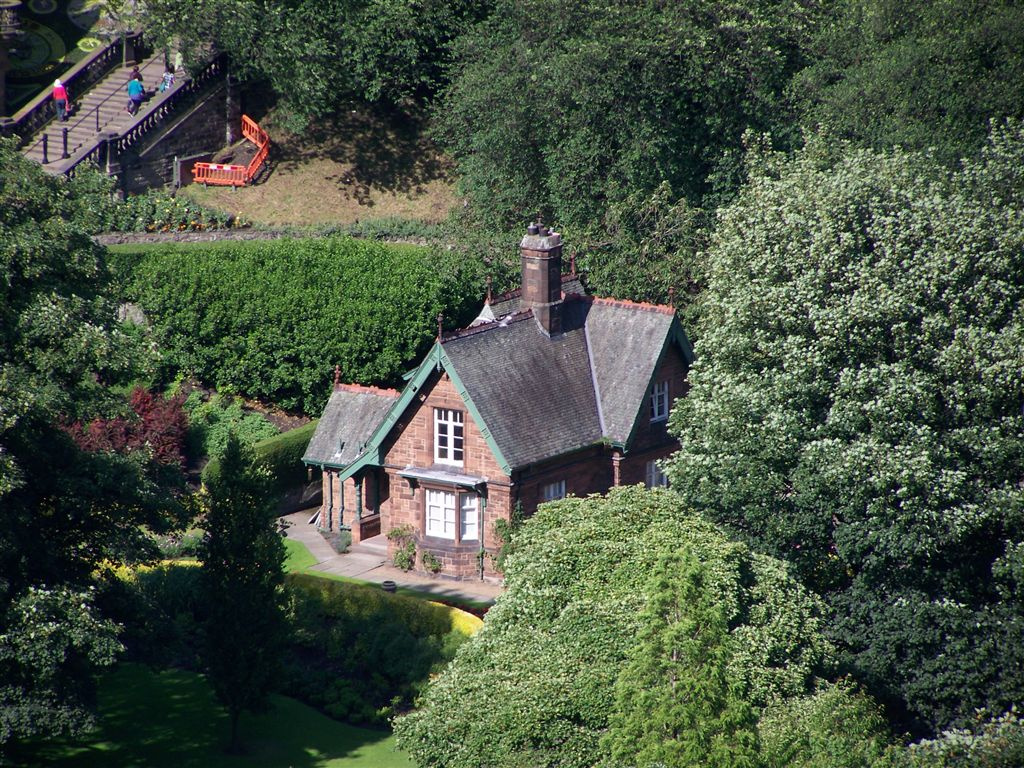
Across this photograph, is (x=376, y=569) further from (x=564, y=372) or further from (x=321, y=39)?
(x=321, y=39)

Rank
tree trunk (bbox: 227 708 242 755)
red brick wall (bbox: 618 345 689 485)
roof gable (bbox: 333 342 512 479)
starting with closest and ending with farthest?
tree trunk (bbox: 227 708 242 755), roof gable (bbox: 333 342 512 479), red brick wall (bbox: 618 345 689 485)

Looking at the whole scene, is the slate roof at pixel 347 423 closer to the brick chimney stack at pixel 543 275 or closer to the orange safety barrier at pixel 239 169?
the brick chimney stack at pixel 543 275

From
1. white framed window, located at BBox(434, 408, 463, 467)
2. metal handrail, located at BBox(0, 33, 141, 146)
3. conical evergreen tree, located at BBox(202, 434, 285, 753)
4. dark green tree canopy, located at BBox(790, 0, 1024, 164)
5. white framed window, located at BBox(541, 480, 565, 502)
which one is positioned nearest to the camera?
conical evergreen tree, located at BBox(202, 434, 285, 753)

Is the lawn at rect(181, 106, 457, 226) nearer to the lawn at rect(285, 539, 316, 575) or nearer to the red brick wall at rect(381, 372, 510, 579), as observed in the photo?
the red brick wall at rect(381, 372, 510, 579)

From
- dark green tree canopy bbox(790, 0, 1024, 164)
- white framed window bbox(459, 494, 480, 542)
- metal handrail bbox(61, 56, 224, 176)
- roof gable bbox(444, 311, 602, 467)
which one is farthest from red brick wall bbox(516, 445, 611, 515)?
metal handrail bbox(61, 56, 224, 176)

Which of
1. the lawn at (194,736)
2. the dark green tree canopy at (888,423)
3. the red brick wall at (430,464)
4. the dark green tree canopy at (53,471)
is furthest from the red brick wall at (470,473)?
the dark green tree canopy at (53,471)

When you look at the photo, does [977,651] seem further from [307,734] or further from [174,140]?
[174,140]

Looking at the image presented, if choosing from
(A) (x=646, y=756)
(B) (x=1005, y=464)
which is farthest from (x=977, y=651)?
(A) (x=646, y=756)
